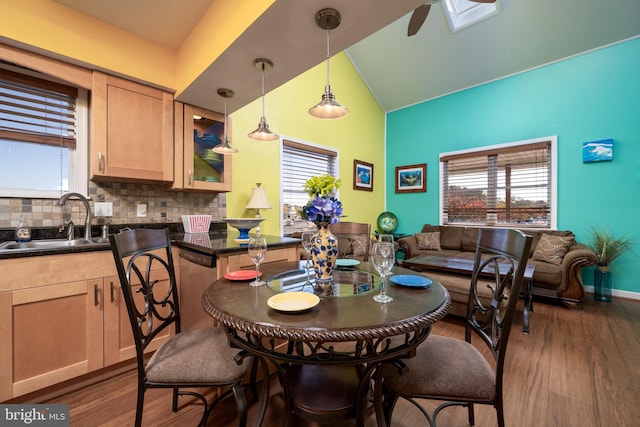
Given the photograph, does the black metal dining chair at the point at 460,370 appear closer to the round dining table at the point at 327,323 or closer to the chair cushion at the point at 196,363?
the round dining table at the point at 327,323

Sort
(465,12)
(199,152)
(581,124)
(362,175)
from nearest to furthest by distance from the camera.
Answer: (199,152)
(581,124)
(465,12)
(362,175)

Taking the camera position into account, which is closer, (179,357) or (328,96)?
(179,357)

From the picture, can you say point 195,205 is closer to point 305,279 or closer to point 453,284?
point 305,279

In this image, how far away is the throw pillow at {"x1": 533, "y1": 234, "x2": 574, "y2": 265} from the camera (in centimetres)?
316

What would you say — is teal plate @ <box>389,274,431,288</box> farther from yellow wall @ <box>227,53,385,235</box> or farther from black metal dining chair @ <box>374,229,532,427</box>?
yellow wall @ <box>227,53,385,235</box>

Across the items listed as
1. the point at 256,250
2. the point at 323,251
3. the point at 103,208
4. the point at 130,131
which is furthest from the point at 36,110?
the point at 323,251

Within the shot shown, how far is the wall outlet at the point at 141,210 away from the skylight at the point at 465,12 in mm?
4413

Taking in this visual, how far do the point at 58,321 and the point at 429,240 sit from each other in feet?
14.4

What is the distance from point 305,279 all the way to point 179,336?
684 mm

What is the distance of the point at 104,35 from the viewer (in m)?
1.90


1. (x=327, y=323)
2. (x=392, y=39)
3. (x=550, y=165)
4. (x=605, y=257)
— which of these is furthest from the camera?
(x=392, y=39)

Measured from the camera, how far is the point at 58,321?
154cm

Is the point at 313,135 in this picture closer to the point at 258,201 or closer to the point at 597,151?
the point at 258,201

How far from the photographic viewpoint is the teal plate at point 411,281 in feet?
3.83
